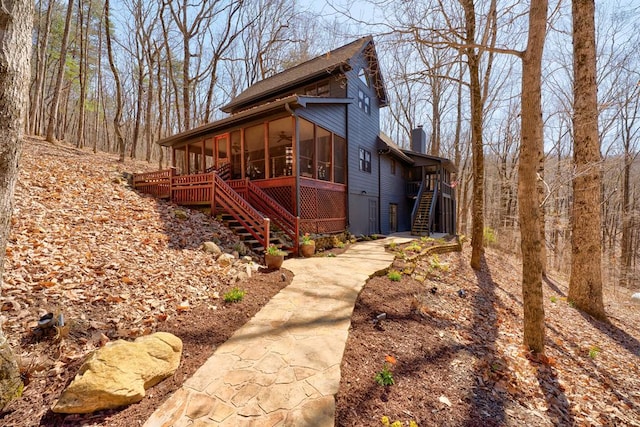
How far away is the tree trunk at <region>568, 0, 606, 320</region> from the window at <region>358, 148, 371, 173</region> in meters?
8.10

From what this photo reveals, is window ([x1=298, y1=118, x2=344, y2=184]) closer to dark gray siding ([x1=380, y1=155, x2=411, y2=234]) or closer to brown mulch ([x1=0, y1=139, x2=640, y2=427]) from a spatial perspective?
dark gray siding ([x1=380, y1=155, x2=411, y2=234])

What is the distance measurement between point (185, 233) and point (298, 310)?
14.2ft

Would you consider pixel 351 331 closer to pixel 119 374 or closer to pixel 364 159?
pixel 119 374

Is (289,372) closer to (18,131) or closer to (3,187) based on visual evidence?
(3,187)

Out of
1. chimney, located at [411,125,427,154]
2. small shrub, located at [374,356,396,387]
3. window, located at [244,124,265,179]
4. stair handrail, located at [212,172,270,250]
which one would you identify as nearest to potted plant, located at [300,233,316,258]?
stair handrail, located at [212,172,270,250]

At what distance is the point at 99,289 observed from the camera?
382 cm

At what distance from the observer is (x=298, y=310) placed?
413 centimetres

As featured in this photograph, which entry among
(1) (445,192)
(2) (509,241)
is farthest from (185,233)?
(2) (509,241)

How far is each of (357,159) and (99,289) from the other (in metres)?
11.1

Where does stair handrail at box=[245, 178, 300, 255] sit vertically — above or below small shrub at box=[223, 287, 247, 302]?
above

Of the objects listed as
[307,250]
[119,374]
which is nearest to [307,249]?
[307,250]

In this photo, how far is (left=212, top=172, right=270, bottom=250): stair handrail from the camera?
24.6 ft

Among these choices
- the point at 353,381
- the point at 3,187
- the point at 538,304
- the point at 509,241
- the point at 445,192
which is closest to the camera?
the point at 3,187

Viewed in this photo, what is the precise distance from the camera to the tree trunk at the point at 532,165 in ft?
12.8
